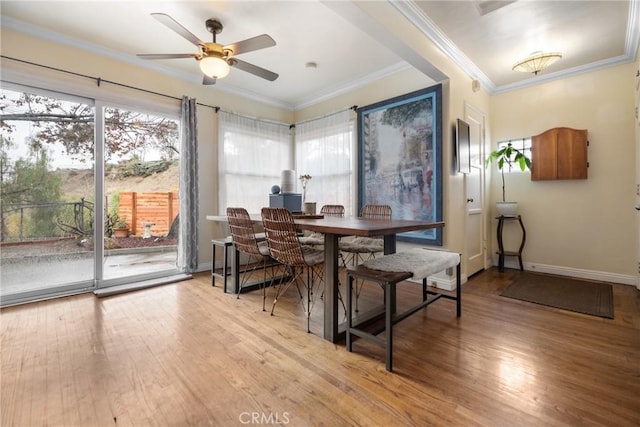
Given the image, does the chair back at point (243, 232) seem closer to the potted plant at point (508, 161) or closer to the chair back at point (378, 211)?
the chair back at point (378, 211)

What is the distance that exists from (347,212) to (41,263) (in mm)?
3604

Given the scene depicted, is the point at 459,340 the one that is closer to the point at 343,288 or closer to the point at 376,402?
the point at 376,402

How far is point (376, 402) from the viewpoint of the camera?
4.34ft

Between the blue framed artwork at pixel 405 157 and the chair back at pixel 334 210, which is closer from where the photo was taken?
the blue framed artwork at pixel 405 157

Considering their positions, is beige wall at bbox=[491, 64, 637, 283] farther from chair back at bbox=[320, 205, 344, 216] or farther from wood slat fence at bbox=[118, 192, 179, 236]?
wood slat fence at bbox=[118, 192, 179, 236]

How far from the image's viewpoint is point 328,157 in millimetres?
4387

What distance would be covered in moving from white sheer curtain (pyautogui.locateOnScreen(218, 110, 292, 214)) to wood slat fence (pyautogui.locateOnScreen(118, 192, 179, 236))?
26.2 inches

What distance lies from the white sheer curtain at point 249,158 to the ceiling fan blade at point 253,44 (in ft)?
5.95

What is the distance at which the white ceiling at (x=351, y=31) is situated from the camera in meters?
2.37

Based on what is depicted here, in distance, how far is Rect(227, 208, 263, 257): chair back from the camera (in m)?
2.54

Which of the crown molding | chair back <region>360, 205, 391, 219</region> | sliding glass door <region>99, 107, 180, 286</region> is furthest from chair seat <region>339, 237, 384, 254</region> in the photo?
sliding glass door <region>99, 107, 180, 286</region>

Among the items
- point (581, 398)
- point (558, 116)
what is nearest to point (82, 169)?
point (581, 398)

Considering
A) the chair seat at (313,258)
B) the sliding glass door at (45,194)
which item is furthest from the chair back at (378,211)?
the sliding glass door at (45,194)

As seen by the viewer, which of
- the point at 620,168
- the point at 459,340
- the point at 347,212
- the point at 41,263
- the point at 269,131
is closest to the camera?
the point at 459,340
